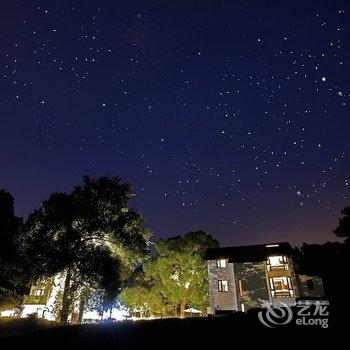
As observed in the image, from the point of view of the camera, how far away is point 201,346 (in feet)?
38.9

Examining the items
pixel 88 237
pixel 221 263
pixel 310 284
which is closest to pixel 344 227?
pixel 310 284

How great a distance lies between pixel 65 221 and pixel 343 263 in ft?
78.7

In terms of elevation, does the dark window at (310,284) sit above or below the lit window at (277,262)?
below

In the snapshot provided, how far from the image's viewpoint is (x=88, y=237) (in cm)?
3278

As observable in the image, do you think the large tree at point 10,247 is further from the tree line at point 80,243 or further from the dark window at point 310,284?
the dark window at point 310,284

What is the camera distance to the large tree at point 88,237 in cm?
3098

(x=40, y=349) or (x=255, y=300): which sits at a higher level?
(x=255, y=300)

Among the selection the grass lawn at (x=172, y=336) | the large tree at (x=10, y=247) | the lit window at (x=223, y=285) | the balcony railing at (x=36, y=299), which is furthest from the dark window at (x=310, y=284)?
the balcony railing at (x=36, y=299)

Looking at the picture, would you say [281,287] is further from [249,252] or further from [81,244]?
[81,244]

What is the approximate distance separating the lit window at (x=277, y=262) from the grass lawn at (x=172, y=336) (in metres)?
35.4

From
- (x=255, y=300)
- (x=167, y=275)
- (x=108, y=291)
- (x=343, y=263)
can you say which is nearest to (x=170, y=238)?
(x=167, y=275)

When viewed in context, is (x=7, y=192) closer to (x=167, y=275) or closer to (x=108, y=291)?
(x=108, y=291)

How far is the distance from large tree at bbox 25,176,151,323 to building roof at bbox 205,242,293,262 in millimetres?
17340

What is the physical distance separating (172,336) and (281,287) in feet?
121
